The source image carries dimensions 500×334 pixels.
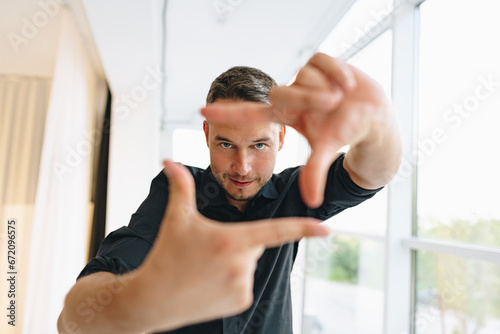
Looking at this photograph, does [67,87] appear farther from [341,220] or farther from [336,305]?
[336,305]

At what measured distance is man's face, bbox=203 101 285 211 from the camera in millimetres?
1242

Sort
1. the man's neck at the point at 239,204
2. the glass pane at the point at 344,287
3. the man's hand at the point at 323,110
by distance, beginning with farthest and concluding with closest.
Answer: the glass pane at the point at 344,287 < the man's neck at the point at 239,204 < the man's hand at the point at 323,110

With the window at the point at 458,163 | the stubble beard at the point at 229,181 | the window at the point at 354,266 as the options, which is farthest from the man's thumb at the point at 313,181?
the window at the point at 354,266

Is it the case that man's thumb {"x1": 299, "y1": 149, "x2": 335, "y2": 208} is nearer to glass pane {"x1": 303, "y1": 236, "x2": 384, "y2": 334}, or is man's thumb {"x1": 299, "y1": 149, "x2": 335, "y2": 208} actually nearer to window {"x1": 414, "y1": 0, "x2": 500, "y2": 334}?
window {"x1": 414, "y1": 0, "x2": 500, "y2": 334}

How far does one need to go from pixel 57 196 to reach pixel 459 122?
2.52 metres

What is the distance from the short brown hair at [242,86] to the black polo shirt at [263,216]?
28 cm

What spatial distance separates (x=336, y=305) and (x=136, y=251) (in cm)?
317

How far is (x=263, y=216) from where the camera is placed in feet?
4.34

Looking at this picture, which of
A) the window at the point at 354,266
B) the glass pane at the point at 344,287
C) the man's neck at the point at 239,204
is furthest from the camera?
the glass pane at the point at 344,287

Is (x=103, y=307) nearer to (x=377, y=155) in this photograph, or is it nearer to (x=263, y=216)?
(x=377, y=155)

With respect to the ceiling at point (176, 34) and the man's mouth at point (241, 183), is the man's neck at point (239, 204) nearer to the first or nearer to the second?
the man's mouth at point (241, 183)

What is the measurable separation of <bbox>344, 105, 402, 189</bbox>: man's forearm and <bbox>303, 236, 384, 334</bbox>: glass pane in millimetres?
2026

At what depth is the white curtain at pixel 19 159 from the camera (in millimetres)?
2812

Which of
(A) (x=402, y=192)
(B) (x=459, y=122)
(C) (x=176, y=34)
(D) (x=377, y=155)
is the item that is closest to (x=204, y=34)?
(C) (x=176, y=34)
